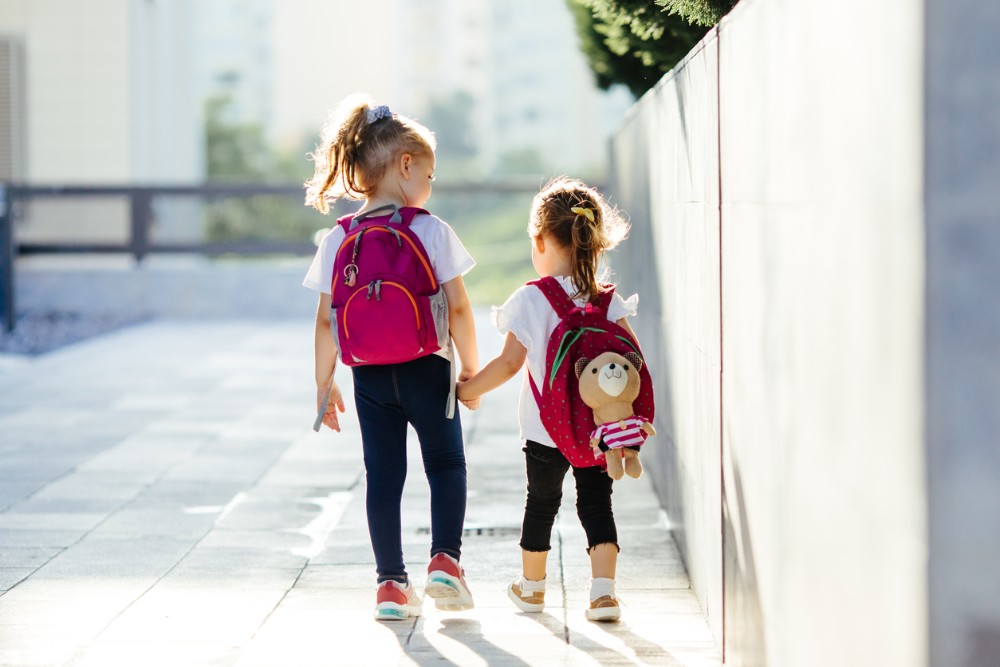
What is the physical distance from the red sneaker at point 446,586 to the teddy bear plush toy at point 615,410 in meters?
0.66

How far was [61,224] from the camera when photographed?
16922 mm

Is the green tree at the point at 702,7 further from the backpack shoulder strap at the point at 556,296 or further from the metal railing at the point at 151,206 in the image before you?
the metal railing at the point at 151,206

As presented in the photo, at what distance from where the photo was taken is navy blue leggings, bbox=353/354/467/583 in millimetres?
4336

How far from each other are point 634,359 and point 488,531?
5.80ft

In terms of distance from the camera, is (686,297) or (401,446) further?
(686,297)

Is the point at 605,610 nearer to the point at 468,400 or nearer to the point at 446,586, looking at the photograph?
the point at 446,586

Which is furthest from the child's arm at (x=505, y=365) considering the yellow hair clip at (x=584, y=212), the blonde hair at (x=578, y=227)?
the yellow hair clip at (x=584, y=212)

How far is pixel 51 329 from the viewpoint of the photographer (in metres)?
14.9

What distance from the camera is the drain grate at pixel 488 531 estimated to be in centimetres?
562

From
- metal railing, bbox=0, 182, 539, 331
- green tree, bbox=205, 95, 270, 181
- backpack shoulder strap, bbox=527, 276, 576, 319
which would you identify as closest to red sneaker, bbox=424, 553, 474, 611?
backpack shoulder strap, bbox=527, 276, 576, 319

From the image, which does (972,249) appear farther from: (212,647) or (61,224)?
(61,224)

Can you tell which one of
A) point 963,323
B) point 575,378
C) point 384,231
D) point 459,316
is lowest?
point 575,378

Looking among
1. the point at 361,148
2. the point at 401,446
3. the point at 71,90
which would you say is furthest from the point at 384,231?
the point at 71,90

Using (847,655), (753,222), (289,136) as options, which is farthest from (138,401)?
(289,136)
